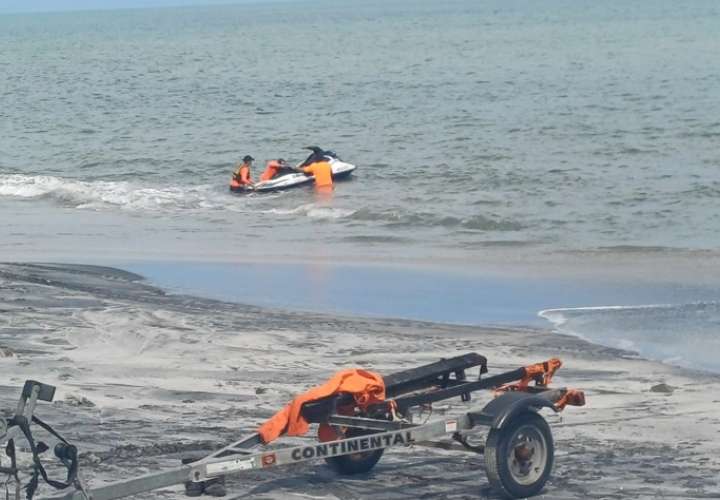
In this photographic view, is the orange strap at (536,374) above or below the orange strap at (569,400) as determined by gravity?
above

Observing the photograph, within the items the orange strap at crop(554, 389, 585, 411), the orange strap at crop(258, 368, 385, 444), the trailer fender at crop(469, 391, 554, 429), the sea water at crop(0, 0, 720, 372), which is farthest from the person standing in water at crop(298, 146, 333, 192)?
the trailer fender at crop(469, 391, 554, 429)

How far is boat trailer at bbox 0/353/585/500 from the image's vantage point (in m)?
6.62

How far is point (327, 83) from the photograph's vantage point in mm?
59750

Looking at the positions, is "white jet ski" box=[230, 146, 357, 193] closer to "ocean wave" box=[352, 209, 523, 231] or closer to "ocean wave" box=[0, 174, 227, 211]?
"ocean wave" box=[0, 174, 227, 211]

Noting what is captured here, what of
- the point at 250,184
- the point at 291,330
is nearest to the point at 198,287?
the point at 291,330

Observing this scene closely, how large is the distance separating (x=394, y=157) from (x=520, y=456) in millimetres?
26021

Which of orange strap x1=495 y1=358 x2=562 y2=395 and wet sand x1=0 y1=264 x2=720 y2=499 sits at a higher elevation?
orange strap x1=495 y1=358 x2=562 y2=395

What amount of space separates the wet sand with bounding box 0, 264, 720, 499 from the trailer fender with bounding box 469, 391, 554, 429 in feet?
1.54

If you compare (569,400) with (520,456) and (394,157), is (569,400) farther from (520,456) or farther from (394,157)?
(394,157)

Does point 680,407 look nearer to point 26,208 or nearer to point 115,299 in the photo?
point 115,299

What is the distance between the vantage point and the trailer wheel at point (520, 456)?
705 centimetres

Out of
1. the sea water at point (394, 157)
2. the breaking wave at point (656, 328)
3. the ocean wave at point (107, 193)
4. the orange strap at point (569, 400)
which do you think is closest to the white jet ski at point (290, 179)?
the sea water at point (394, 157)

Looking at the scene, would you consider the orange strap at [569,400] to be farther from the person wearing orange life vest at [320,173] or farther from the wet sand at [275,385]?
the person wearing orange life vest at [320,173]

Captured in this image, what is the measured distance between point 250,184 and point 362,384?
65.2 ft
